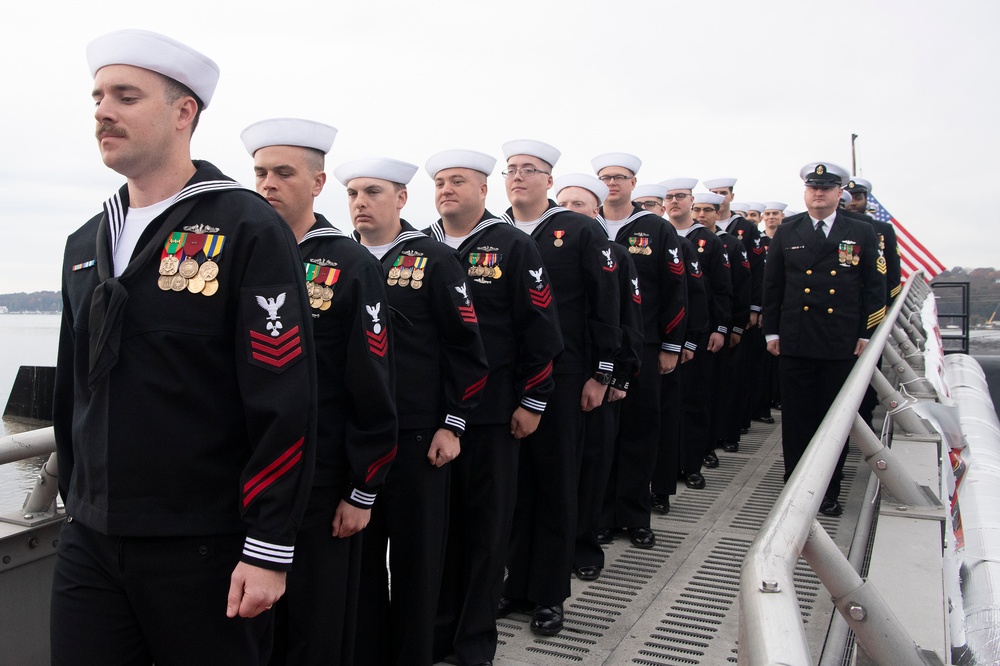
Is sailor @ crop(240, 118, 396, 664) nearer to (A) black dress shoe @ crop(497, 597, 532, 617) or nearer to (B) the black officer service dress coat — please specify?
(A) black dress shoe @ crop(497, 597, 532, 617)

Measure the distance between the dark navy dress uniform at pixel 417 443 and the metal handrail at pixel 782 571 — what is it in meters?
1.63

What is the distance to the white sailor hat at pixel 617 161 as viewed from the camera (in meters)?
5.45

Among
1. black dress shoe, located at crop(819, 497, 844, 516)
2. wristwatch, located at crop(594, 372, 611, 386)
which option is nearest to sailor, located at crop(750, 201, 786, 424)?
black dress shoe, located at crop(819, 497, 844, 516)

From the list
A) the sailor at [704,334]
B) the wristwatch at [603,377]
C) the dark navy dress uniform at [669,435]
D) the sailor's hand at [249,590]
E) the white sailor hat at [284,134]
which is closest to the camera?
the sailor's hand at [249,590]

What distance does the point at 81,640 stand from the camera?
1.90 m

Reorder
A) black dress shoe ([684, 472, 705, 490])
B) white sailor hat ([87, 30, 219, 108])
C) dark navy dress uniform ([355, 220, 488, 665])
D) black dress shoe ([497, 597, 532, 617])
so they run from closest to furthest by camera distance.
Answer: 1. white sailor hat ([87, 30, 219, 108])
2. dark navy dress uniform ([355, 220, 488, 665])
3. black dress shoe ([497, 597, 532, 617])
4. black dress shoe ([684, 472, 705, 490])

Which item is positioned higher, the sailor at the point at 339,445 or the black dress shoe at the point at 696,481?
the sailor at the point at 339,445

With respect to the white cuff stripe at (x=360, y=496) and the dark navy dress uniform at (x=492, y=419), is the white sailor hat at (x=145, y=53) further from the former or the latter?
the dark navy dress uniform at (x=492, y=419)

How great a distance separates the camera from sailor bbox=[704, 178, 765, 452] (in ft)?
24.3

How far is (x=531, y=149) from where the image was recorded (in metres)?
4.32

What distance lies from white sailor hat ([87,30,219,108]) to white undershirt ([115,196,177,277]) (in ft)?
0.95

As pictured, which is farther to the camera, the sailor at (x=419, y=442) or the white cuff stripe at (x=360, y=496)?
the sailor at (x=419, y=442)

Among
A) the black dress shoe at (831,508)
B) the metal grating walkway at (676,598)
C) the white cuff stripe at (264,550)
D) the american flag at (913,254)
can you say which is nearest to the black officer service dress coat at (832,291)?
the black dress shoe at (831,508)

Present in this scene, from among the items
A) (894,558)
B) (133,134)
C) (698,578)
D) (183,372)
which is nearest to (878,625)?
(894,558)
